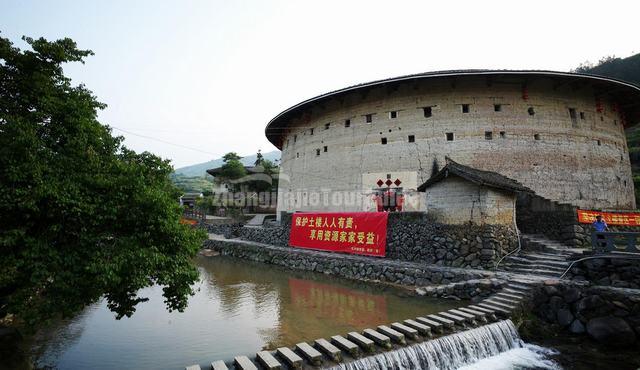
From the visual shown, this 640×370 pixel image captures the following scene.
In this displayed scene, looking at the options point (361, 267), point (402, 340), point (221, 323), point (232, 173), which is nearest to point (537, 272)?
point (361, 267)

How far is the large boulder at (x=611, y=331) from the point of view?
271 inches

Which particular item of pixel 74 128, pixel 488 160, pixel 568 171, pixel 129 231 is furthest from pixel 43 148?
pixel 568 171

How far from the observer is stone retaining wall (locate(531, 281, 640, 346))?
7.01 m

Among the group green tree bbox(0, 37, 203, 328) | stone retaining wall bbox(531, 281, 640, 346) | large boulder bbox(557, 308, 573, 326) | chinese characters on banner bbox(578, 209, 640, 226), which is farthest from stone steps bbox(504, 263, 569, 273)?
green tree bbox(0, 37, 203, 328)

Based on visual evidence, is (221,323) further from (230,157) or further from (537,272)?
(230,157)

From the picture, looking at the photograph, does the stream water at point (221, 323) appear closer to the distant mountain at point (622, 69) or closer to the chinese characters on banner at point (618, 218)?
the chinese characters on banner at point (618, 218)

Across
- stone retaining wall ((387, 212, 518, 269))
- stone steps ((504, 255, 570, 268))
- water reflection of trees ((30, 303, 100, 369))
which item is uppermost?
stone retaining wall ((387, 212, 518, 269))

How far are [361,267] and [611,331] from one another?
7.95 meters

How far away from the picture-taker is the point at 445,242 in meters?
12.5

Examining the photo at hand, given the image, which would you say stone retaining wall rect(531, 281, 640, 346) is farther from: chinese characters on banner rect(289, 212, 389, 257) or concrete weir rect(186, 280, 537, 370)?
chinese characters on banner rect(289, 212, 389, 257)

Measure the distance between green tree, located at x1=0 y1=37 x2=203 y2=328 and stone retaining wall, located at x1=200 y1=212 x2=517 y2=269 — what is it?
966 cm

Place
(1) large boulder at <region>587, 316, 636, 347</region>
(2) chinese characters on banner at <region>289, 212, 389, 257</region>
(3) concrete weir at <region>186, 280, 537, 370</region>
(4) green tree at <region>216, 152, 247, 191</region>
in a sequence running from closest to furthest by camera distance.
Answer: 1. (3) concrete weir at <region>186, 280, 537, 370</region>
2. (1) large boulder at <region>587, 316, 636, 347</region>
3. (2) chinese characters on banner at <region>289, 212, 389, 257</region>
4. (4) green tree at <region>216, 152, 247, 191</region>

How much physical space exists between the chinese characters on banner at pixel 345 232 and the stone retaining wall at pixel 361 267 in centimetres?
44

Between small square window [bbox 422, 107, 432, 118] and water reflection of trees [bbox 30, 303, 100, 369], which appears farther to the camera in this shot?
small square window [bbox 422, 107, 432, 118]
